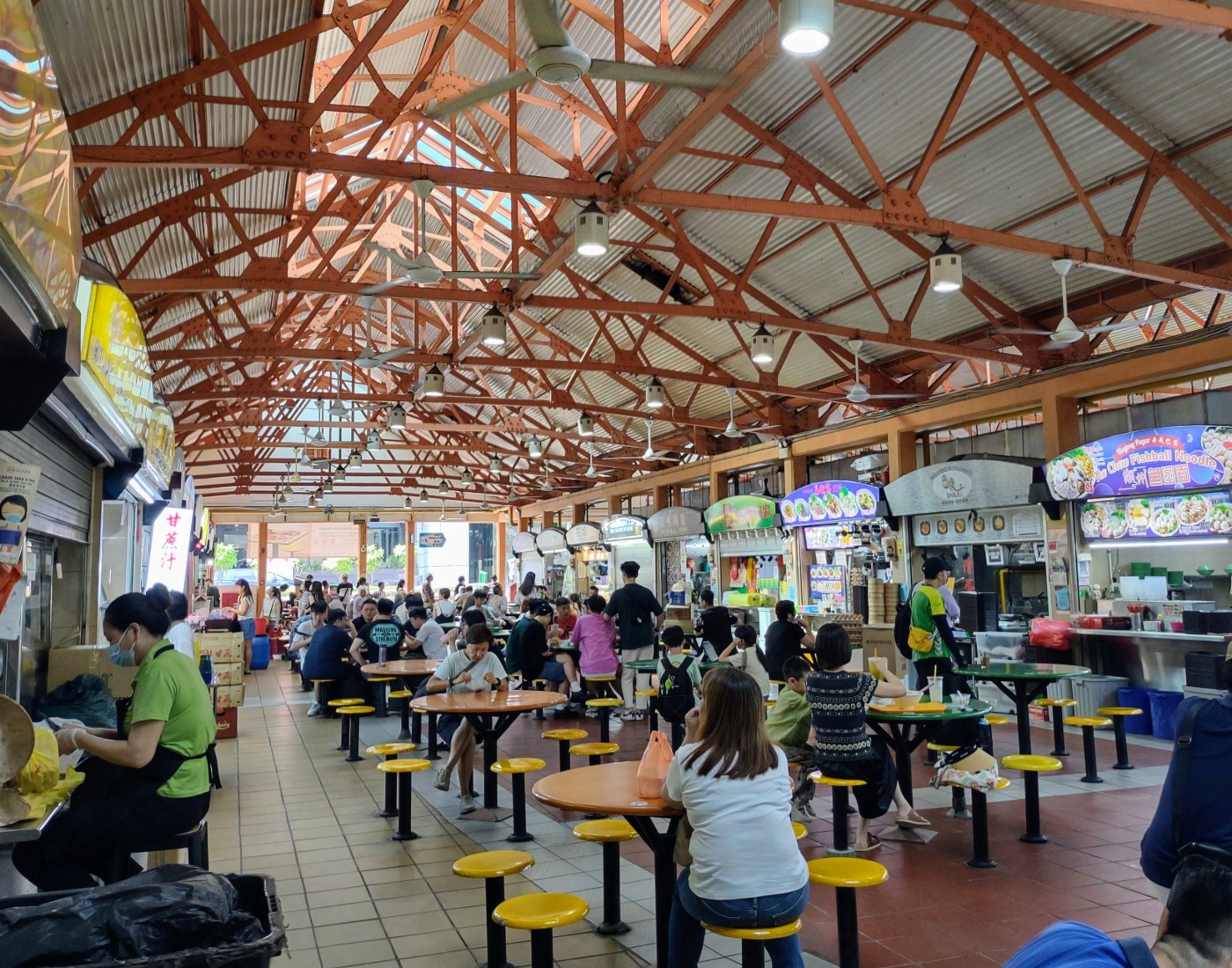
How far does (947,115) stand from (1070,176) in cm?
148

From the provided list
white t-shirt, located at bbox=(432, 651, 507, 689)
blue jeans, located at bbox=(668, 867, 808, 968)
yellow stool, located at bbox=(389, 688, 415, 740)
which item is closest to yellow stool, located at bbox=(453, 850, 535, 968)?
blue jeans, located at bbox=(668, 867, 808, 968)

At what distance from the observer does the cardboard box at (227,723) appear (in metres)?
10.4

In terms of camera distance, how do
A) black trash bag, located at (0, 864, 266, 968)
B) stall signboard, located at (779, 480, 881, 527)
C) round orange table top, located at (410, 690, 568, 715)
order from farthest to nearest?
stall signboard, located at (779, 480, 881, 527), round orange table top, located at (410, 690, 568, 715), black trash bag, located at (0, 864, 266, 968)

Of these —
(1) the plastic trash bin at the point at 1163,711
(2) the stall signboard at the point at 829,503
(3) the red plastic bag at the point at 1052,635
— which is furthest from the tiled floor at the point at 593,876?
(2) the stall signboard at the point at 829,503

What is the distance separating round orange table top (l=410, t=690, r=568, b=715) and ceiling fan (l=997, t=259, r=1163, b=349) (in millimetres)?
5530

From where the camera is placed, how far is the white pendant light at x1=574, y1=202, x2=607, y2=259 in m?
7.07

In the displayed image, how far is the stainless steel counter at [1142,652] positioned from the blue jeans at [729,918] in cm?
760

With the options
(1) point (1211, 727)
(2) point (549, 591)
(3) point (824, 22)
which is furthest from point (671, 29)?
(2) point (549, 591)

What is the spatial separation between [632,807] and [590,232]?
4.72 meters

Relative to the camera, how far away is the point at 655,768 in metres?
3.86

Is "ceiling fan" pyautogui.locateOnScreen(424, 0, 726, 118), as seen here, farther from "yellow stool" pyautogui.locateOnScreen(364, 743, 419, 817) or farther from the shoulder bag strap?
"yellow stool" pyautogui.locateOnScreen(364, 743, 419, 817)

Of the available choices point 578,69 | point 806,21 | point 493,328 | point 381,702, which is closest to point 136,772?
point 578,69

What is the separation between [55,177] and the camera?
9.15ft

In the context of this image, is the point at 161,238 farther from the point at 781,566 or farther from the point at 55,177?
the point at 781,566
